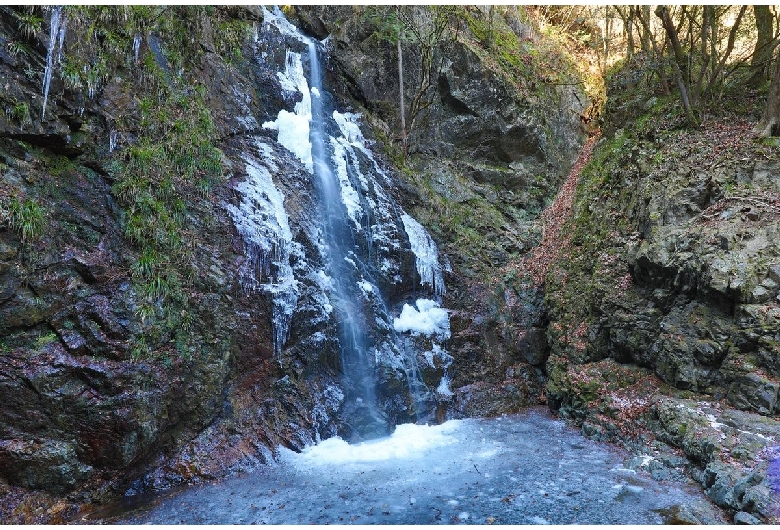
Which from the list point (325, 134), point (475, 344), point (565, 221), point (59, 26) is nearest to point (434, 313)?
point (475, 344)

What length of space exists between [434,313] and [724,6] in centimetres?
1046

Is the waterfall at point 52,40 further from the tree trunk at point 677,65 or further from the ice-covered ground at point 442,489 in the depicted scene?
the tree trunk at point 677,65

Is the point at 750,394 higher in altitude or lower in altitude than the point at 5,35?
lower

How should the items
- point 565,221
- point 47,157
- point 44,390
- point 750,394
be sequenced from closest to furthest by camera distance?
point 44,390 < point 750,394 < point 47,157 < point 565,221

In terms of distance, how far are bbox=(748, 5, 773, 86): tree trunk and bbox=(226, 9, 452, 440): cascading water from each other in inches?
367

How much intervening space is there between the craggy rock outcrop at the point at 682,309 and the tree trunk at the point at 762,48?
1871mm

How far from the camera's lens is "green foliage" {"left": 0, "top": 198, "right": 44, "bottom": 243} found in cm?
690

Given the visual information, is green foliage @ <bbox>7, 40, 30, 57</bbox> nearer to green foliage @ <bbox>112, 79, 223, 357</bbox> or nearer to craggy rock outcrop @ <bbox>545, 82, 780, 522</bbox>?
green foliage @ <bbox>112, 79, 223, 357</bbox>

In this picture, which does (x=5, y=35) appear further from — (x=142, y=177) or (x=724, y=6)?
(x=724, y=6)

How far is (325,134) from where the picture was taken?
14688 millimetres

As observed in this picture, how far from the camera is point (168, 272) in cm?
845

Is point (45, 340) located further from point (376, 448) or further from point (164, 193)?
point (376, 448)

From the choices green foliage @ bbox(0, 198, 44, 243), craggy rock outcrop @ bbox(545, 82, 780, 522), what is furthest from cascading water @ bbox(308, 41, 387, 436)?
green foliage @ bbox(0, 198, 44, 243)

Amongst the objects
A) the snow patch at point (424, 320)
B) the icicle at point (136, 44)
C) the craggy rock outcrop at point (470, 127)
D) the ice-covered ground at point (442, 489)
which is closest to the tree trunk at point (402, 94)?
the craggy rock outcrop at point (470, 127)
